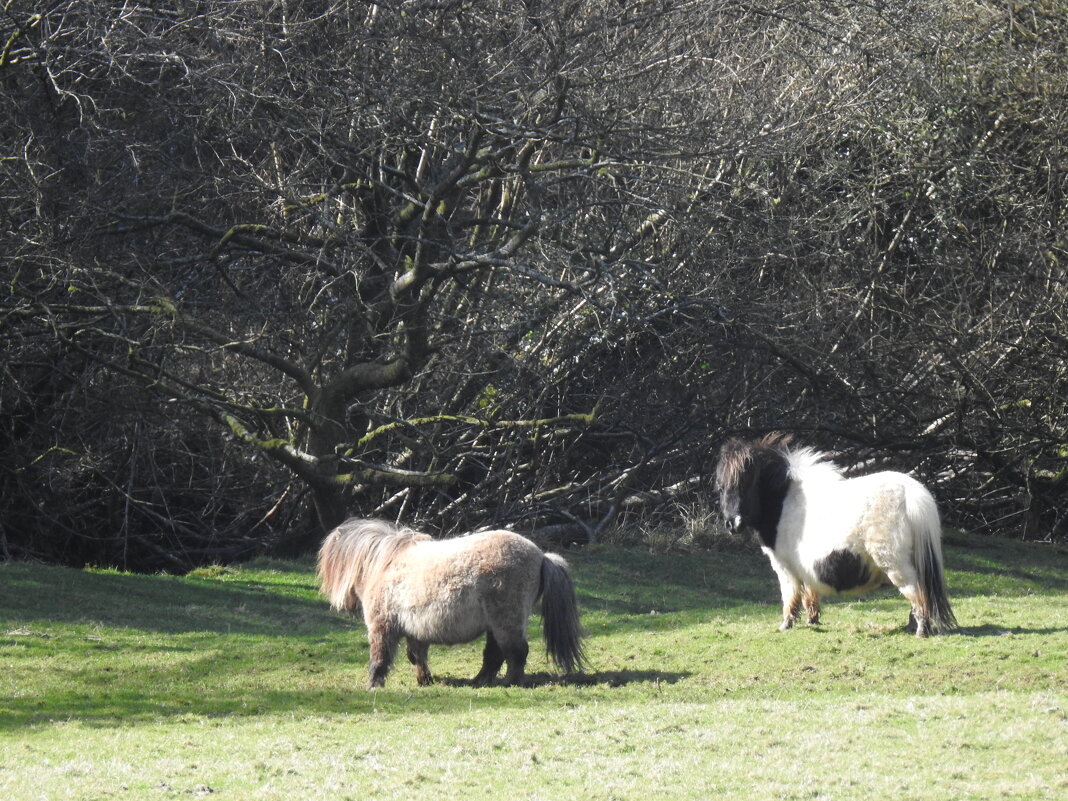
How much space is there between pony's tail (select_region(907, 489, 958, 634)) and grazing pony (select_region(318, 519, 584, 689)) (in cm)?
289

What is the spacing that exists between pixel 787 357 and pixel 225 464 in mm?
7943

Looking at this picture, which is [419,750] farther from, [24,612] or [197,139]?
[197,139]

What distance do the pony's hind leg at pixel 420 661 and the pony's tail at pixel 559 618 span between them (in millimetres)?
1054

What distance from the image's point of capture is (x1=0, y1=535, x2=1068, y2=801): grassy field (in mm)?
6684

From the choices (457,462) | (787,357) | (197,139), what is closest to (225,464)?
(457,462)

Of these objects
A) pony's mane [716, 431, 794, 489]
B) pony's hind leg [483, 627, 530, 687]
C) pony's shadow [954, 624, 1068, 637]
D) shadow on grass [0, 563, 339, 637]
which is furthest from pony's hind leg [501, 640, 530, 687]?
pony's shadow [954, 624, 1068, 637]

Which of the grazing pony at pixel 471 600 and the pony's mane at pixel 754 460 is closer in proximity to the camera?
the grazing pony at pixel 471 600

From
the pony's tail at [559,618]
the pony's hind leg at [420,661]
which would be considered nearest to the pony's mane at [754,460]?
the pony's tail at [559,618]

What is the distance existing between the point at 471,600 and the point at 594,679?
4.00 ft

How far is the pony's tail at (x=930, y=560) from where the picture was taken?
34.3ft

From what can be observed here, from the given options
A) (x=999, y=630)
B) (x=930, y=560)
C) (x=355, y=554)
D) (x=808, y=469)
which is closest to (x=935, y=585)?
(x=930, y=560)

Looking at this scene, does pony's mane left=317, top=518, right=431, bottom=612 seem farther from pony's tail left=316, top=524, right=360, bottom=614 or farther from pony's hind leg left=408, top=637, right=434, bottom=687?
pony's hind leg left=408, top=637, right=434, bottom=687

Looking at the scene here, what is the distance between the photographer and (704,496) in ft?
63.1

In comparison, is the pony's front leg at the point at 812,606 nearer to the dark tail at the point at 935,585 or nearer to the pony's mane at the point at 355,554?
the dark tail at the point at 935,585
